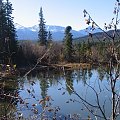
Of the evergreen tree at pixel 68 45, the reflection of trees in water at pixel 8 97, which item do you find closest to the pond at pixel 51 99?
the reflection of trees in water at pixel 8 97

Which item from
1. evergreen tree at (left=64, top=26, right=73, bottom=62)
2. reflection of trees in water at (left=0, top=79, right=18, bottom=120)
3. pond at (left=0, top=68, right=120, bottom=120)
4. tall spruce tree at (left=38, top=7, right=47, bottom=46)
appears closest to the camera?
pond at (left=0, top=68, right=120, bottom=120)

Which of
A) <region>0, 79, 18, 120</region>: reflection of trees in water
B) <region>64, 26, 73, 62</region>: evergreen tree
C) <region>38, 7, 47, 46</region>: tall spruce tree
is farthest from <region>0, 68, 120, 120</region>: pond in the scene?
<region>38, 7, 47, 46</region>: tall spruce tree

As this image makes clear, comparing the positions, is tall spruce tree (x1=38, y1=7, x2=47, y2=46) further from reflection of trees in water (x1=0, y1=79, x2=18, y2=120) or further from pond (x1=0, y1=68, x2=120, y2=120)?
reflection of trees in water (x1=0, y1=79, x2=18, y2=120)

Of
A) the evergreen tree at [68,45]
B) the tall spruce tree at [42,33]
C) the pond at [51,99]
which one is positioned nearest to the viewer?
the pond at [51,99]

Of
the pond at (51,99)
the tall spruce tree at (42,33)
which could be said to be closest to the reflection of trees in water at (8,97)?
the pond at (51,99)

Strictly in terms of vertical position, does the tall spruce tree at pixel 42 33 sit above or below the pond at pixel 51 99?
above

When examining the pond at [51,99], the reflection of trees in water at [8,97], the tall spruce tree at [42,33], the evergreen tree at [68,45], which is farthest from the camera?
the tall spruce tree at [42,33]

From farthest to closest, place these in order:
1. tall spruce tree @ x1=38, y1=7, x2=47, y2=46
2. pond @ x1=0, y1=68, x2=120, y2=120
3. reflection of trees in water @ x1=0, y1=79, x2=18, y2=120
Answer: tall spruce tree @ x1=38, y1=7, x2=47, y2=46 < reflection of trees in water @ x1=0, y1=79, x2=18, y2=120 < pond @ x1=0, y1=68, x2=120, y2=120

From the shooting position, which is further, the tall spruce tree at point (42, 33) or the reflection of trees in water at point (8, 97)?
the tall spruce tree at point (42, 33)

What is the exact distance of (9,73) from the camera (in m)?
2.81

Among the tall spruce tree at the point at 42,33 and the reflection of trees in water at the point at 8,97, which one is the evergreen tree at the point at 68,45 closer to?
the tall spruce tree at the point at 42,33

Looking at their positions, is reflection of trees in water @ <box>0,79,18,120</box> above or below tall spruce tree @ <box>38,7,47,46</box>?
below

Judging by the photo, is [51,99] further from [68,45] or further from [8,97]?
[68,45]

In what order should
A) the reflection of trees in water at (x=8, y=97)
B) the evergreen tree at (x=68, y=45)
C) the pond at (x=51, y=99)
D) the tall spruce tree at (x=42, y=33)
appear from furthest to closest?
the tall spruce tree at (x=42, y=33) < the evergreen tree at (x=68, y=45) < the reflection of trees in water at (x=8, y=97) < the pond at (x=51, y=99)
